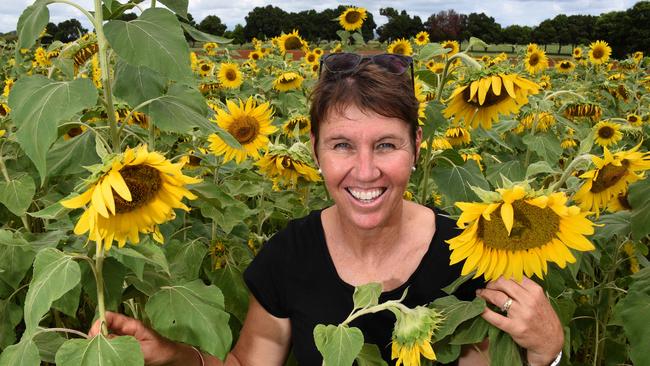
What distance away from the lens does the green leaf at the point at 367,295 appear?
4.38ft

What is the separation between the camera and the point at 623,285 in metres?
2.60

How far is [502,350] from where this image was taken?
1460mm

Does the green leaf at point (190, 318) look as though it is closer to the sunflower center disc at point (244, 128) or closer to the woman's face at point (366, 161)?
the woman's face at point (366, 161)

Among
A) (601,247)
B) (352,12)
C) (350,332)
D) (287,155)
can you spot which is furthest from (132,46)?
(352,12)

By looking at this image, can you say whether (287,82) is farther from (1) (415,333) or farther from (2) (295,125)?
(1) (415,333)

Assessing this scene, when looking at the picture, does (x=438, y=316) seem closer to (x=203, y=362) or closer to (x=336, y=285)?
(x=336, y=285)

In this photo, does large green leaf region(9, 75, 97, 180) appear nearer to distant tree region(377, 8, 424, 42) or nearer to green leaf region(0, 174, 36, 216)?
green leaf region(0, 174, 36, 216)

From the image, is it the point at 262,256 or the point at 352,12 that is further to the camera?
the point at 352,12

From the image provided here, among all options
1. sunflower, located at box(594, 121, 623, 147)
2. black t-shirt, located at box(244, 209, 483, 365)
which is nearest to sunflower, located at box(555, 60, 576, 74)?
sunflower, located at box(594, 121, 623, 147)

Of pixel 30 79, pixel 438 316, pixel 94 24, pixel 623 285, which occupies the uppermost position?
pixel 94 24

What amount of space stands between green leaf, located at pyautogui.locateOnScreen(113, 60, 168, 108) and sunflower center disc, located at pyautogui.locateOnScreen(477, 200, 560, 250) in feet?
2.97

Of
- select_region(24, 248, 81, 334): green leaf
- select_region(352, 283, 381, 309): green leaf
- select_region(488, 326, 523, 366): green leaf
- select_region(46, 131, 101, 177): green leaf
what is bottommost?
select_region(488, 326, 523, 366): green leaf

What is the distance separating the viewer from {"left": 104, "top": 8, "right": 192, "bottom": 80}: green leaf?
1.34m

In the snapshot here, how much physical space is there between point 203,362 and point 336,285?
46cm
